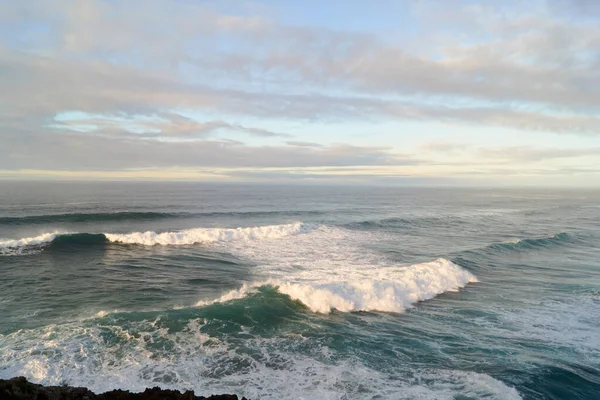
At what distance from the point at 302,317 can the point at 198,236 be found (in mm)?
16371

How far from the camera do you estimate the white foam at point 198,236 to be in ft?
85.9

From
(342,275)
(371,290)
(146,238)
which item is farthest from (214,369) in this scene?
(146,238)

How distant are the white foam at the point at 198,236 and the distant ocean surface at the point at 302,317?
22cm

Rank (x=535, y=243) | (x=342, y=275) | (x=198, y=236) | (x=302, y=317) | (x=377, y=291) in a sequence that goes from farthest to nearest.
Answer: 1. (x=198, y=236)
2. (x=535, y=243)
3. (x=342, y=275)
4. (x=377, y=291)
5. (x=302, y=317)

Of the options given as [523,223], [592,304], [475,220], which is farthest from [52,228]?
[523,223]

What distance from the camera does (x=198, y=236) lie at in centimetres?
2730

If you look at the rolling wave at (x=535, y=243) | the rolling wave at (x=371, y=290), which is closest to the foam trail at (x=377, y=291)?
the rolling wave at (x=371, y=290)

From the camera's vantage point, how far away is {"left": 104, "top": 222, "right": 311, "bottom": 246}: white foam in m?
26.2

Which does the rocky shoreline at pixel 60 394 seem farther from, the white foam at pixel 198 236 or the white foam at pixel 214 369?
the white foam at pixel 198 236

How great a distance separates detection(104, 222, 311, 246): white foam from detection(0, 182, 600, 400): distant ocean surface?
22 cm

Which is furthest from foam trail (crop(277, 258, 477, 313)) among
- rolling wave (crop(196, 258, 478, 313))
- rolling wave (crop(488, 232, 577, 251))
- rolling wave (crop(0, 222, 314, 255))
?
rolling wave (crop(0, 222, 314, 255))

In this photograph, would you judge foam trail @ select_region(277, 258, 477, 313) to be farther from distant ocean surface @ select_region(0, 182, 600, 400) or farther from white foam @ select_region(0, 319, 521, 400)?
white foam @ select_region(0, 319, 521, 400)

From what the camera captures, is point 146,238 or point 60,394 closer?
point 60,394

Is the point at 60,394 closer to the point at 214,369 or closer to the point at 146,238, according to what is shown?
the point at 214,369
